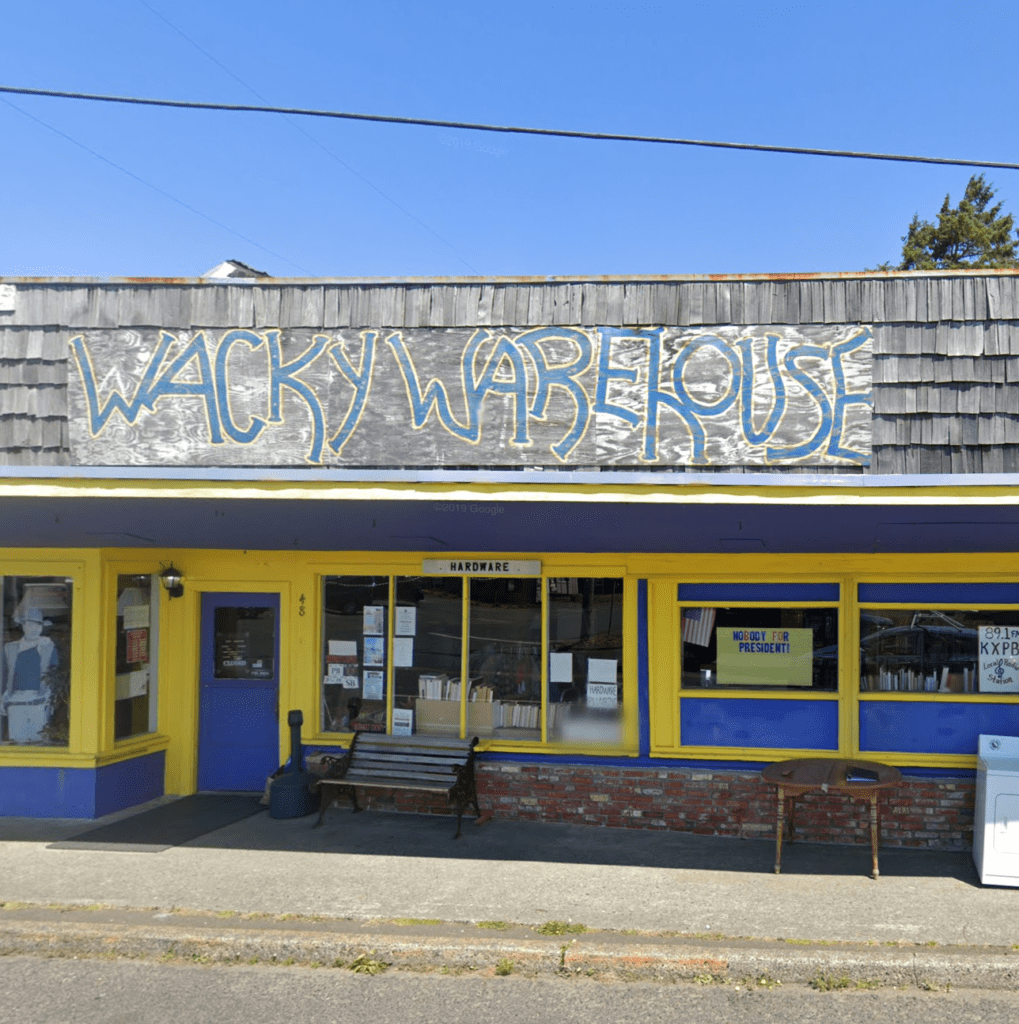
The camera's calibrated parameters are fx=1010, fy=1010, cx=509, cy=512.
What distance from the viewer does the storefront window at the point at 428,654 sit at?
29.7 feet

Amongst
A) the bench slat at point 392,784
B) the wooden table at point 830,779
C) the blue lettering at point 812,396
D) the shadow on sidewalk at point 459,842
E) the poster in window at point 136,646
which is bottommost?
the shadow on sidewalk at point 459,842

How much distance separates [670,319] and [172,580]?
5.27 metres

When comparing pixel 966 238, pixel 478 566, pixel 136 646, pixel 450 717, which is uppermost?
pixel 966 238

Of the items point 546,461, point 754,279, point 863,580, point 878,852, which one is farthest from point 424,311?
point 878,852

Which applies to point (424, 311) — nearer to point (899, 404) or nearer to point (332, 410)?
point (332, 410)

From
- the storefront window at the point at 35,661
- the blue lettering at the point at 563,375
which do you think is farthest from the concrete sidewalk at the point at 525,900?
the blue lettering at the point at 563,375

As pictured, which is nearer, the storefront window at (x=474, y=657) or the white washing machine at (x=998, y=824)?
the white washing machine at (x=998, y=824)

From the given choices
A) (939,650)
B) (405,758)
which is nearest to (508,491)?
(405,758)

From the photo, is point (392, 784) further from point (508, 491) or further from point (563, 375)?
point (563, 375)

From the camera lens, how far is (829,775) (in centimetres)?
747

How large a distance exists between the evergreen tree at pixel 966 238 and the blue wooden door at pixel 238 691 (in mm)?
23620

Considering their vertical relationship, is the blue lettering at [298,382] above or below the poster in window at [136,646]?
above

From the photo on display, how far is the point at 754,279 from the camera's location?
22.7ft

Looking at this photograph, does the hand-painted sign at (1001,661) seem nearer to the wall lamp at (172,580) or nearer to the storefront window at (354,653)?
the storefront window at (354,653)
